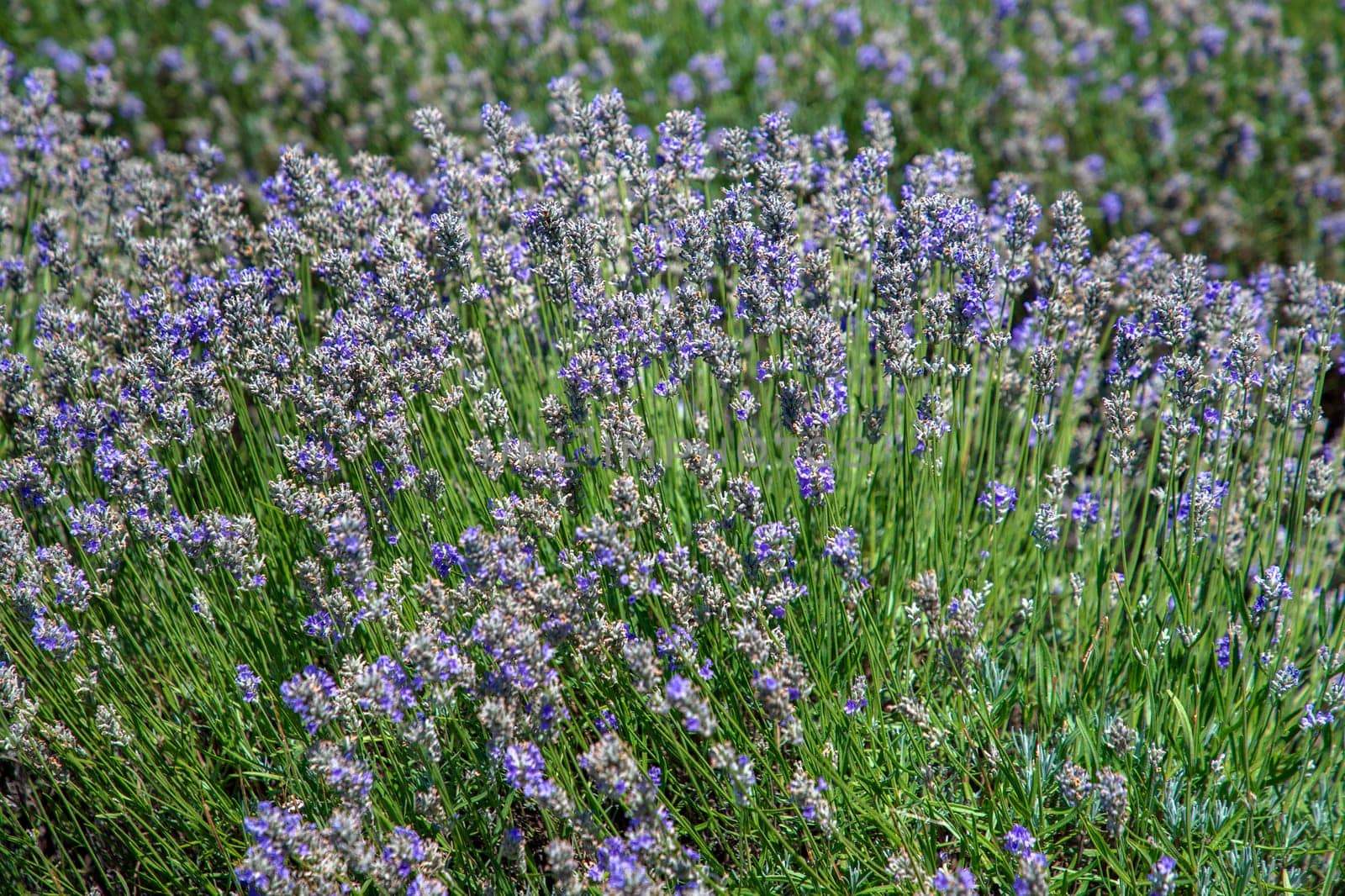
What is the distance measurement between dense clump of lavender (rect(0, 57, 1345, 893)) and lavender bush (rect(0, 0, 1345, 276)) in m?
3.20

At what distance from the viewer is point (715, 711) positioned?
2.71 meters

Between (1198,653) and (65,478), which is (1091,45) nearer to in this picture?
(1198,653)

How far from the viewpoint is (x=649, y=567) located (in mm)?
2256

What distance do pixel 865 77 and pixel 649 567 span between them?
550cm

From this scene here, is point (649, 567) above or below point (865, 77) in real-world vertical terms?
below

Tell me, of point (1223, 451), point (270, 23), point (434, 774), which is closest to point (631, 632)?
point (434, 774)

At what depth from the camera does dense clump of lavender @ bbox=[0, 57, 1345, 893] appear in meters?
2.29

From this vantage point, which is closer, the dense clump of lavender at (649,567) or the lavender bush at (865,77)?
the dense clump of lavender at (649,567)

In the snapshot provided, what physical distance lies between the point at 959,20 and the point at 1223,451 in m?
5.18

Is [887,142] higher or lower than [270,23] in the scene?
lower

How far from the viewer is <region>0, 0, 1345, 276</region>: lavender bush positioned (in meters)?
6.36

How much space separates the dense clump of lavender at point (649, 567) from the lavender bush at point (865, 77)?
3201 mm

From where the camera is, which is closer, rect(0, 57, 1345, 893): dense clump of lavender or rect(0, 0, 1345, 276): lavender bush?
rect(0, 57, 1345, 893): dense clump of lavender

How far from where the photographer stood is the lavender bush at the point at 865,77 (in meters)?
6.36
